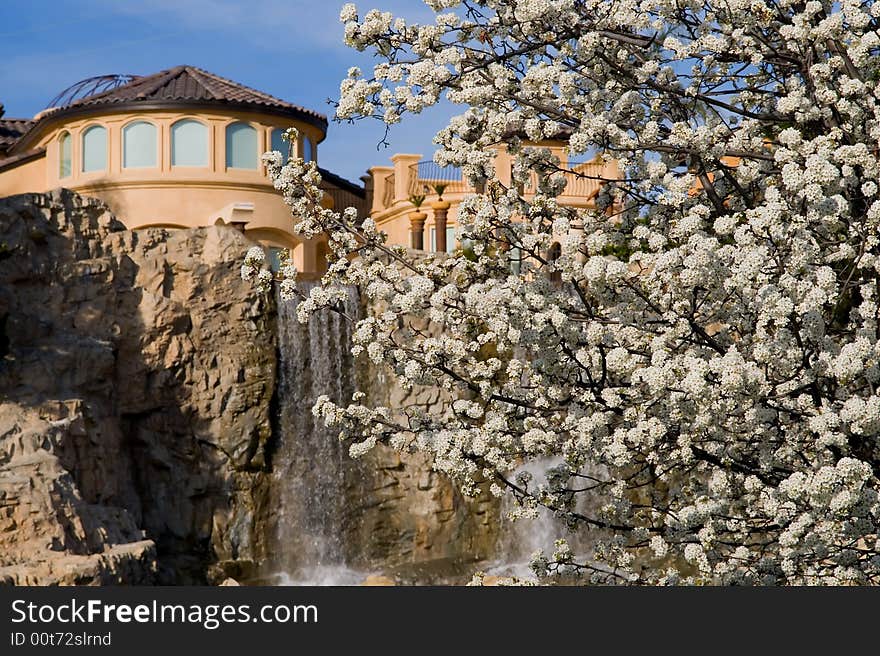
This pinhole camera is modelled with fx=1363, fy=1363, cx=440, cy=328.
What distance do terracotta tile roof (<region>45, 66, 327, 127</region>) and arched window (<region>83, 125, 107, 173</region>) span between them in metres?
0.63

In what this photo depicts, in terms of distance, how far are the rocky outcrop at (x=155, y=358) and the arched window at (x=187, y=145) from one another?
746 cm

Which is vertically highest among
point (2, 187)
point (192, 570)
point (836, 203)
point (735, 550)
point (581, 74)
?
point (2, 187)

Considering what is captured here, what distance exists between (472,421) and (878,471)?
3047 mm

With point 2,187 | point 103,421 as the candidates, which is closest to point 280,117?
point 2,187

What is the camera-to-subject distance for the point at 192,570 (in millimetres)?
24328

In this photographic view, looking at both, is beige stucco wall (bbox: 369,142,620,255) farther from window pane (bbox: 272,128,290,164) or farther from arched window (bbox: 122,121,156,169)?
arched window (bbox: 122,121,156,169)

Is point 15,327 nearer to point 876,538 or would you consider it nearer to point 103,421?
point 103,421

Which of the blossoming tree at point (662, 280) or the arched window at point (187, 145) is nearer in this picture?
the blossoming tree at point (662, 280)

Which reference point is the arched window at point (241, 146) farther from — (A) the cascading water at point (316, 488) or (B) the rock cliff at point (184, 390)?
(A) the cascading water at point (316, 488)

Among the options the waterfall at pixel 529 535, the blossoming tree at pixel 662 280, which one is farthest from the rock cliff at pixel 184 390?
the blossoming tree at pixel 662 280

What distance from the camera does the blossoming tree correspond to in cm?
784

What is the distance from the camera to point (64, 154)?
1324 inches

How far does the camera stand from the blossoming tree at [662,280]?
7844mm

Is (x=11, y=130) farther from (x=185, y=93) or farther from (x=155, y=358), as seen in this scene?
(x=155, y=358)
